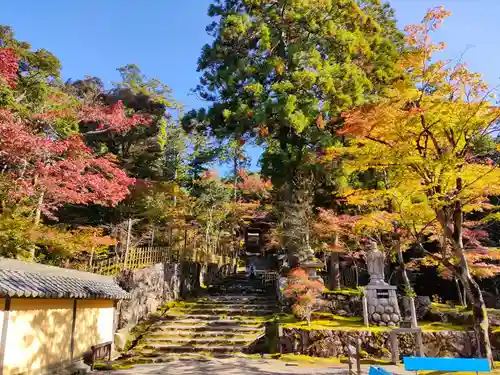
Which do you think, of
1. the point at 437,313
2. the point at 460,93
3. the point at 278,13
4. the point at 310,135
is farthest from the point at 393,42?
the point at 437,313

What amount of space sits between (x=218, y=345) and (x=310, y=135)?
858 cm

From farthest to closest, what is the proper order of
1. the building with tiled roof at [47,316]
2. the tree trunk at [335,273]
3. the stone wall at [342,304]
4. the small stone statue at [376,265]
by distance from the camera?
the tree trunk at [335,273] → the stone wall at [342,304] → the small stone statue at [376,265] → the building with tiled roof at [47,316]

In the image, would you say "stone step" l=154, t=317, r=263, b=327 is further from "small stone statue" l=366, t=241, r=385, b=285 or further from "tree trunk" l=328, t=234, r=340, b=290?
"tree trunk" l=328, t=234, r=340, b=290

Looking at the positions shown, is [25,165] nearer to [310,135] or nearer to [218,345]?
[218,345]

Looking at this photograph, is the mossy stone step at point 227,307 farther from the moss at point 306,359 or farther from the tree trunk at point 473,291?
the tree trunk at point 473,291

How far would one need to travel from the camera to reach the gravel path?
812cm

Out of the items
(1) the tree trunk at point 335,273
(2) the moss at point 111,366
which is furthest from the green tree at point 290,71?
(2) the moss at point 111,366

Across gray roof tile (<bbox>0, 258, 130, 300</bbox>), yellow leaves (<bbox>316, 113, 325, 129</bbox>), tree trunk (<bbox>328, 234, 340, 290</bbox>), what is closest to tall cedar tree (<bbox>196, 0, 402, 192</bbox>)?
yellow leaves (<bbox>316, 113, 325, 129</bbox>)

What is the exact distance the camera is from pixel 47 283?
7.34 m

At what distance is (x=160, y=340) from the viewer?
10.9 meters

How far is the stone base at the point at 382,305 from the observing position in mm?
12016

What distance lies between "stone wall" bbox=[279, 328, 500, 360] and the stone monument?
1.38m

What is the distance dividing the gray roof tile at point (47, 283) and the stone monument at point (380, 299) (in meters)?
8.34

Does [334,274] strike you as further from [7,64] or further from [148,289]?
[7,64]
